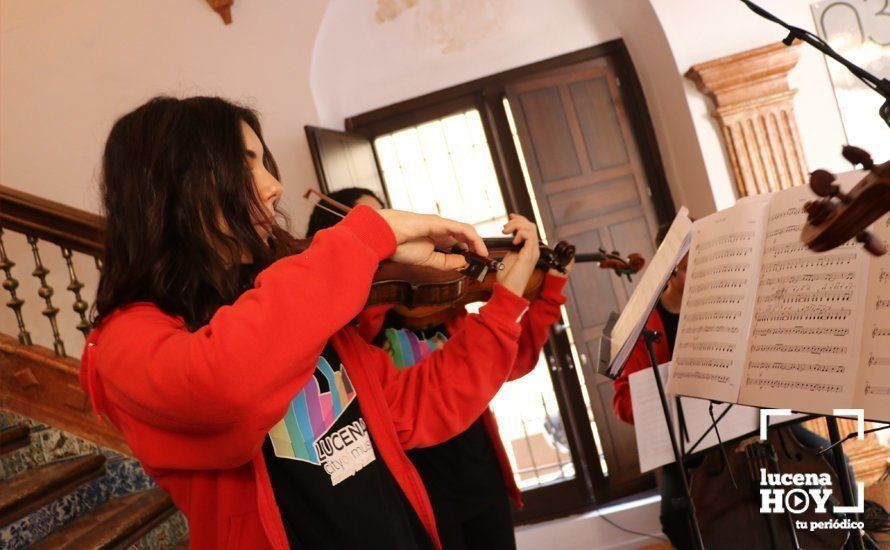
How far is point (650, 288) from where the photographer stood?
1.58 meters

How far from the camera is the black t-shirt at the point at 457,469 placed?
189 cm

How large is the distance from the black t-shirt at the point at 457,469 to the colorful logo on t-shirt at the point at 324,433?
29.6 inches

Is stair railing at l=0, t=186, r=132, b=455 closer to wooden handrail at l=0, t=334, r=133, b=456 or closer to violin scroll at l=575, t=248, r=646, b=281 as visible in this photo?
wooden handrail at l=0, t=334, r=133, b=456

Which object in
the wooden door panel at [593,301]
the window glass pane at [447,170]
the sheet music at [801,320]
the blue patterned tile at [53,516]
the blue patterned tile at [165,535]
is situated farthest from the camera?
the window glass pane at [447,170]

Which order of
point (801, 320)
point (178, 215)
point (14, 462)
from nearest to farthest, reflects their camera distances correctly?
point (178, 215)
point (801, 320)
point (14, 462)

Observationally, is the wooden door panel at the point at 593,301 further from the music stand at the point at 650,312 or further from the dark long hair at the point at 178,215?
the dark long hair at the point at 178,215

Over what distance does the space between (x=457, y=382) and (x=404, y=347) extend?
0.76 metres

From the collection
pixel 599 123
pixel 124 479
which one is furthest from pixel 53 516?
pixel 599 123

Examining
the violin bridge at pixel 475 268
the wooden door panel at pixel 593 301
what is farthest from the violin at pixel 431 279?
the wooden door panel at pixel 593 301

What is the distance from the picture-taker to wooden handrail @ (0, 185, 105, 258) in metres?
2.59

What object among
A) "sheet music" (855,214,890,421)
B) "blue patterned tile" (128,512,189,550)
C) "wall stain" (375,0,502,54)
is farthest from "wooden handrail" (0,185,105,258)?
"wall stain" (375,0,502,54)

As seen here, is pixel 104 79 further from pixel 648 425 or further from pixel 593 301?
pixel 648 425

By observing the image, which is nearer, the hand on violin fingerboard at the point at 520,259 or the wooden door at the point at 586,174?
the hand on violin fingerboard at the point at 520,259

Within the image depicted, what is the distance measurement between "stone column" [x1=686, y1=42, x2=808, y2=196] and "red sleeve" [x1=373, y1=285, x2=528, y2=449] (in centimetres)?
287
